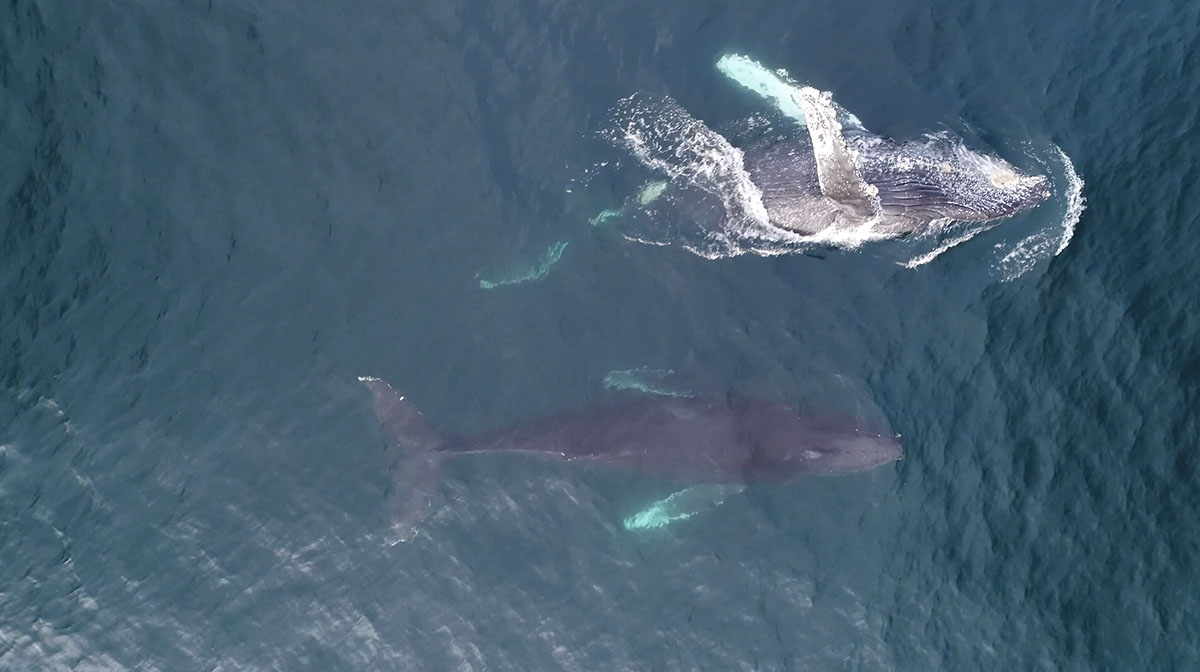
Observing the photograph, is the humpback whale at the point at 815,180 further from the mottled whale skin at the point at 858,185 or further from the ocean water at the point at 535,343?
the ocean water at the point at 535,343

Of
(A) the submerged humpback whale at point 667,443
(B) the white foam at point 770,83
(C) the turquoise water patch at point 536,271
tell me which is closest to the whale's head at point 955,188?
(B) the white foam at point 770,83

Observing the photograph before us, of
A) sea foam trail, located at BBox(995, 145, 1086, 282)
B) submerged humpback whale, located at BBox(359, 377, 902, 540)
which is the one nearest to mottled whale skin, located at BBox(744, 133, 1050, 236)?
sea foam trail, located at BBox(995, 145, 1086, 282)

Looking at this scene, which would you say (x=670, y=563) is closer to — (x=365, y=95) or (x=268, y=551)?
(x=268, y=551)

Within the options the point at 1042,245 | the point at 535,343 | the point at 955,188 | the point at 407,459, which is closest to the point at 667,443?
the point at 535,343

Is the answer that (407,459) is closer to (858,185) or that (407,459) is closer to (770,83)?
(858,185)

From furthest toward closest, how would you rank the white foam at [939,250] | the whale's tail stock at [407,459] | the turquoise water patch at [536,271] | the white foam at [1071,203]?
the white foam at [939,250] → the white foam at [1071,203] → the turquoise water patch at [536,271] → the whale's tail stock at [407,459]

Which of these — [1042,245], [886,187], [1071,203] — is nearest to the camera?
[1042,245]
